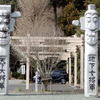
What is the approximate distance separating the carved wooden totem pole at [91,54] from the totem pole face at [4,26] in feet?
10.4

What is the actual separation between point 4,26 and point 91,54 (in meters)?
3.83

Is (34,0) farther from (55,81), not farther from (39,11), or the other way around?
(55,81)

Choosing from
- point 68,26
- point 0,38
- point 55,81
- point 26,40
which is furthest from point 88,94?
point 68,26

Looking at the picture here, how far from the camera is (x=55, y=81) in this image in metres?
27.4

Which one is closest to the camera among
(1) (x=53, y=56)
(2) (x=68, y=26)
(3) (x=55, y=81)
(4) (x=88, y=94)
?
(4) (x=88, y=94)

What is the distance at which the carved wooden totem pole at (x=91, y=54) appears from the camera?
35.9ft

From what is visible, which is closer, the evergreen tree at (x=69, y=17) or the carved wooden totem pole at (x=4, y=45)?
the carved wooden totem pole at (x=4, y=45)

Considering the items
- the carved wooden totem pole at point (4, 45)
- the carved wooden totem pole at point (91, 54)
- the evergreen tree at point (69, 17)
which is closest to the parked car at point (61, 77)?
the evergreen tree at point (69, 17)

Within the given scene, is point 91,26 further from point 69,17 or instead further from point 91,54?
point 69,17

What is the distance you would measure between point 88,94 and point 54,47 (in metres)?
6.12

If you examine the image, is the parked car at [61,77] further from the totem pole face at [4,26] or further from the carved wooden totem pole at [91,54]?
the totem pole face at [4,26]

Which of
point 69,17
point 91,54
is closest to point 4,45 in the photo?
point 91,54

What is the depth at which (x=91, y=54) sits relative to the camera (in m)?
11.1

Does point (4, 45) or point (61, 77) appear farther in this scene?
point (61, 77)
